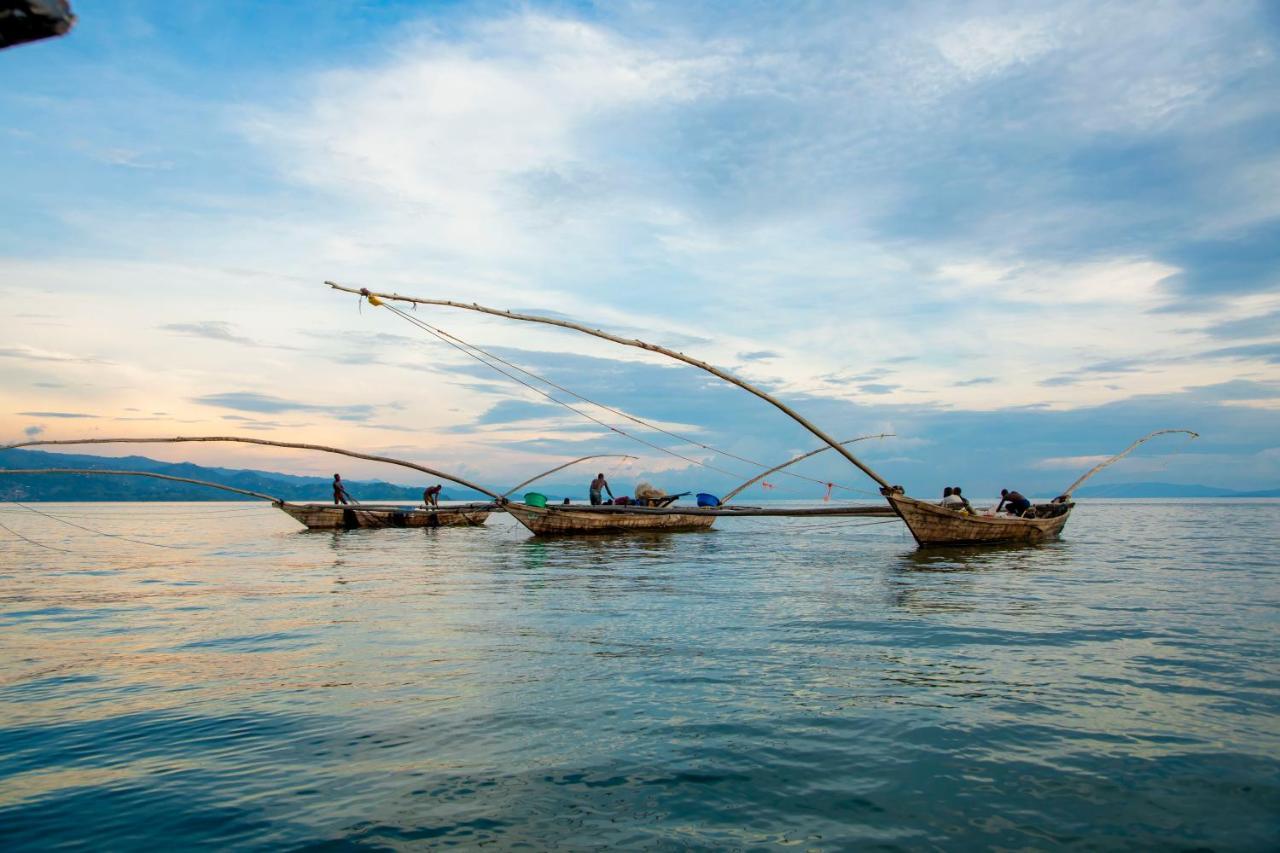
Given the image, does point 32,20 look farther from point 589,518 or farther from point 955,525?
point 589,518

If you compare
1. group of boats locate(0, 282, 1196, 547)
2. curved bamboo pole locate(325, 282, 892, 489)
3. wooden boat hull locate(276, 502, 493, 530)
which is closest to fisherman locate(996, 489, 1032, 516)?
group of boats locate(0, 282, 1196, 547)

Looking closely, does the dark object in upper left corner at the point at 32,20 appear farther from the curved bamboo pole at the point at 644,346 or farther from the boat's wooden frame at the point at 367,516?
the boat's wooden frame at the point at 367,516

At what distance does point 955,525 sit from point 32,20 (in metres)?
25.0

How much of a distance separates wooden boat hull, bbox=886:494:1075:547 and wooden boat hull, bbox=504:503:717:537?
28.6ft

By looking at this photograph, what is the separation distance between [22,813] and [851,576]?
16157mm

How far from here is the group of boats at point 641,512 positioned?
1773 cm

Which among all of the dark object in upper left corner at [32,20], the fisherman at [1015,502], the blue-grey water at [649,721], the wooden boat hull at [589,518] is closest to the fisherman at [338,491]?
the wooden boat hull at [589,518]

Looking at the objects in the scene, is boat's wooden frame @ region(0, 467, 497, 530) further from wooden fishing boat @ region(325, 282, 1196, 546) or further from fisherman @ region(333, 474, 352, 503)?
wooden fishing boat @ region(325, 282, 1196, 546)

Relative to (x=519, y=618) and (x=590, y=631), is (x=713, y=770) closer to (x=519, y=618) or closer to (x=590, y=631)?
(x=590, y=631)

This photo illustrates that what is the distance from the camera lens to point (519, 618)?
12.1 m

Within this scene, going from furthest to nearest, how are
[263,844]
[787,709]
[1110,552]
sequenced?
[1110,552] → [787,709] → [263,844]

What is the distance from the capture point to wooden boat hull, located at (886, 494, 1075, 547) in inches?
892

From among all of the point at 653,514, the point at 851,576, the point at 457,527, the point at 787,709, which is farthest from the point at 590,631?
the point at 457,527

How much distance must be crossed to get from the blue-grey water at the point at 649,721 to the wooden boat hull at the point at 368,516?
23.2 m
